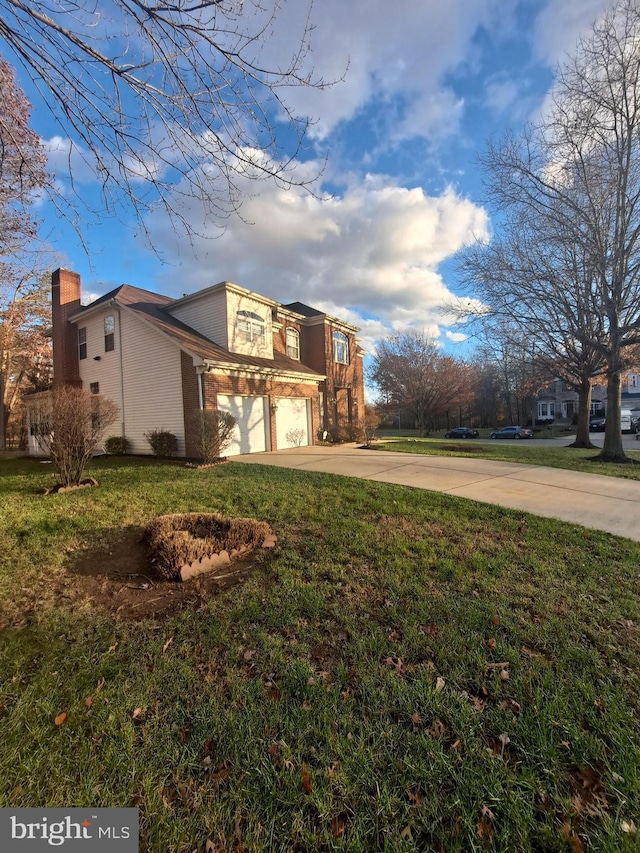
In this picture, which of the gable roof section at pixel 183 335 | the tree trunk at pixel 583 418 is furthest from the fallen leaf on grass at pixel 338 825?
the tree trunk at pixel 583 418

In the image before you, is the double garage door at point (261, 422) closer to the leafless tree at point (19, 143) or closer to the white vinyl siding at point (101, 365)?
the white vinyl siding at point (101, 365)

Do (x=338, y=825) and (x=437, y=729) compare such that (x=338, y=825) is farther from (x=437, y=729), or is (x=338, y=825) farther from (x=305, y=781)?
(x=437, y=729)

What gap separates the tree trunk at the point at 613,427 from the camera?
12.6 meters

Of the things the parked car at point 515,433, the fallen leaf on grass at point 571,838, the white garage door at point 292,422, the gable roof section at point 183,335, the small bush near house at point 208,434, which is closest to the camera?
the fallen leaf on grass at point 571,838

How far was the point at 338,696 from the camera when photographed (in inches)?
88.4

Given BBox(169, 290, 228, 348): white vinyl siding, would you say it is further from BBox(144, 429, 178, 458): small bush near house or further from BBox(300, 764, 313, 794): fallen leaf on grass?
BBox(300, 764, 313, 794): fallen leaf on grass

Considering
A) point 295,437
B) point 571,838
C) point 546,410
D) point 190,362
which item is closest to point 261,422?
point 295,437

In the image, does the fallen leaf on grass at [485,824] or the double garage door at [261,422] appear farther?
the double garage door at [261,422]

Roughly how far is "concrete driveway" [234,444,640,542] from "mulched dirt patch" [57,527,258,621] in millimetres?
4680

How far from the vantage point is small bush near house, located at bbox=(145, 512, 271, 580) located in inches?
149

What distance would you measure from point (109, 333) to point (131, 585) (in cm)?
1480

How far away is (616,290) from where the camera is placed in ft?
37.9

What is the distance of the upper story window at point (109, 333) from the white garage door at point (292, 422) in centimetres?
740

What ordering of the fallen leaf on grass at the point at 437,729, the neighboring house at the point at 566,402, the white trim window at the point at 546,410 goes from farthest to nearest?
the white trim window at the point at 546,410 < the neighboring house at the point at 566,402 < the fallen leaf on grass at the point at 437,729
